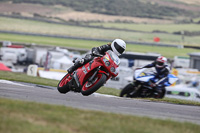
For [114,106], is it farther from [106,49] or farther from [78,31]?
[78,31]

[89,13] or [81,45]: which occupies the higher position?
[89,13]

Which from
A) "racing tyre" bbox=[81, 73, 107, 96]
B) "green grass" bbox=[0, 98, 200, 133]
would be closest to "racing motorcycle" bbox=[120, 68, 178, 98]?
"racing tyre" bbox=[81, 73, 107, 96]

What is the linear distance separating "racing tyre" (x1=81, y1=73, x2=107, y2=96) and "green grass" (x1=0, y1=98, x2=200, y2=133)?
270cm

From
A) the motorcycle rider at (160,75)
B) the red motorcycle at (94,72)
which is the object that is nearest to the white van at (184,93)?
the motorcycle rider at (160,75)

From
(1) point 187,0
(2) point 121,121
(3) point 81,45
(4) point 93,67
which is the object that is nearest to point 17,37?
(3) point 81,45

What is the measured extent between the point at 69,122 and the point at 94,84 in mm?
3830

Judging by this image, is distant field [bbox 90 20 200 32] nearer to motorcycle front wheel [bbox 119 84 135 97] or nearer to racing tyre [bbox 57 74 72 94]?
motorcycle front wheel [bbox 119 84 135 97]

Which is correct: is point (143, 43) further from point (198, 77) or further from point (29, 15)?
point (198, 77)

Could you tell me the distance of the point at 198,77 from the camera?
97.4ft

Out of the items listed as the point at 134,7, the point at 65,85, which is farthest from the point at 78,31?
the point at 65,85

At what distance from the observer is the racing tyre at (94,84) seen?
8.55 m

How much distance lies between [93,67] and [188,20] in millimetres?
91327

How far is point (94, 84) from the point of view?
8695 millimetres

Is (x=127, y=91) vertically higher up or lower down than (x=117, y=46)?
lower down
